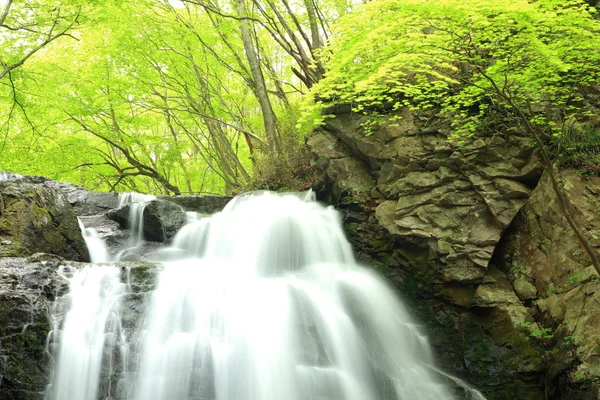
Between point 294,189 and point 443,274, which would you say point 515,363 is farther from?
point 294,189

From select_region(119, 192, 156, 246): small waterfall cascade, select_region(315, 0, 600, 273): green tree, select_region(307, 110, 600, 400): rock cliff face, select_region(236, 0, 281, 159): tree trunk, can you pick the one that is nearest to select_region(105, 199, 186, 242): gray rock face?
select_region(119, 192, 156, 246): small waterfall cascade

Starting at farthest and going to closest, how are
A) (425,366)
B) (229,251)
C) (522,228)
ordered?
1. (229,251)
2. (522,228)
3. (425,366)

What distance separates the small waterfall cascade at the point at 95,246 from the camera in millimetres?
8781

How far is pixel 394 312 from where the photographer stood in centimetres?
739

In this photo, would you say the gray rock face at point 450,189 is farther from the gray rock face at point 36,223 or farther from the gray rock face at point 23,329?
the gray rock face at point 36,223

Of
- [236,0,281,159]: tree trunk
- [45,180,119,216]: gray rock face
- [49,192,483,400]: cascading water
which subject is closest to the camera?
[49,192,483,400]: cascading water

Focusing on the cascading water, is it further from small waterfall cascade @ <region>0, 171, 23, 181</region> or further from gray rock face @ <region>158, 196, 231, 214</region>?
small waterfall cascade @ <region>0, 171, 23, 181</region>

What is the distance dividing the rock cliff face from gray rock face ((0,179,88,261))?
20.3 feet

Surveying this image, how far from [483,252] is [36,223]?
8499mm

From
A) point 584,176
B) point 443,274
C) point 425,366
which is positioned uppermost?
point 584,176

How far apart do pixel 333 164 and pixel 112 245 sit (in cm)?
599

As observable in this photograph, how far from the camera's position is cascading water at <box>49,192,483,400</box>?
5.32 meters

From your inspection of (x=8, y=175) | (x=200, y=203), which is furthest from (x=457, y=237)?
(x=8, y=175)

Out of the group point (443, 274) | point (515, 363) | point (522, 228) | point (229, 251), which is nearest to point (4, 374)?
point (229, 251)
